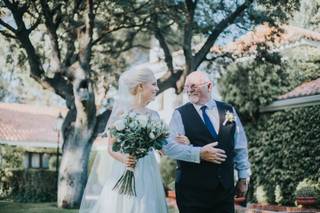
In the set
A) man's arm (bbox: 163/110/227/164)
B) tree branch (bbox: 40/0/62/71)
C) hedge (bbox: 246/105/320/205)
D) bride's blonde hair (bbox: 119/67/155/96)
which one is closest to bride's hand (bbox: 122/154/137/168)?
man's arm (bbox: 163/110/227/164)

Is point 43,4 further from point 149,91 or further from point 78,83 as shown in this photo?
point 149,91

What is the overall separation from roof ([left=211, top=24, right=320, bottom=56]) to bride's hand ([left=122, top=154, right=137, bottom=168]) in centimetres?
1044

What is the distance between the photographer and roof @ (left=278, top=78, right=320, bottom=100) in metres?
14.5

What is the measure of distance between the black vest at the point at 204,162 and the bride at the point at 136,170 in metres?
0.45

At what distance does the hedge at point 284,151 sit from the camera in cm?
1420

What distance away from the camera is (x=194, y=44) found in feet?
61.0

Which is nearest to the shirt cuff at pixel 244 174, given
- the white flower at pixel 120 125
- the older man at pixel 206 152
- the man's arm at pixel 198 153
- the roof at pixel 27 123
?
the older man at pixel 206 152

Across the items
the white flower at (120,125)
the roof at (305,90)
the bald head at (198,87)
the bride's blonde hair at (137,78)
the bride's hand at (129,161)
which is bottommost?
the bride's hand at (129,161)

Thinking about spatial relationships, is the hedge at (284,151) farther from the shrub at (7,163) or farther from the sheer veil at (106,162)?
the sheer veil at (106,162)

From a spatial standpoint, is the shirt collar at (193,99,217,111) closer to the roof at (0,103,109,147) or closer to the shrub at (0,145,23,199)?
the shrub at (0,145,23,199)

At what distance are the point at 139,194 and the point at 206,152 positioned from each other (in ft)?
2.97

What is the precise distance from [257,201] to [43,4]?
807 cm

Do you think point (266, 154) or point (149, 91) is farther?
point (266, 154)

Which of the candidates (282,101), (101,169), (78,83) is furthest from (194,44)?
(101,169)
